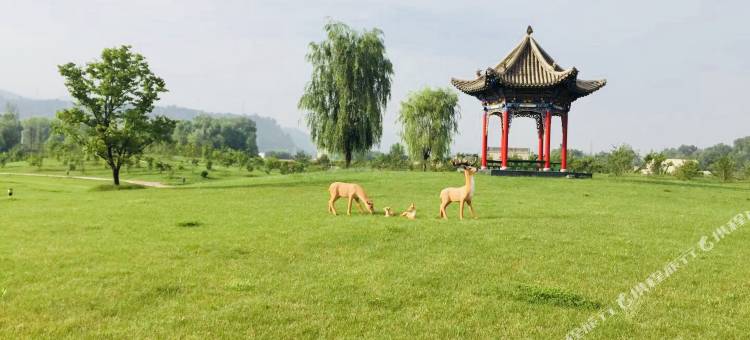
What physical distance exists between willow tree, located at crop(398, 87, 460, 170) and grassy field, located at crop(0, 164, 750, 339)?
32.9 m

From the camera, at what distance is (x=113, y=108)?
31797 millimetres

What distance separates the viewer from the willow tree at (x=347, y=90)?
3859 cm

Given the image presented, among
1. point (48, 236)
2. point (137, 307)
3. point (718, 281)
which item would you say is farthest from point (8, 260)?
point (718, 281)

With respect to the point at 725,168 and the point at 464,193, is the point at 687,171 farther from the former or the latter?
the point at 464,193

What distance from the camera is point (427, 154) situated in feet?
161

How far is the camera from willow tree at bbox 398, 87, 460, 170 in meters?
48.0

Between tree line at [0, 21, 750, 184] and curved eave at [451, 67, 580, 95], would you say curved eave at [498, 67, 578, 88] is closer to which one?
curved eave at [451, 67, 580, 95]

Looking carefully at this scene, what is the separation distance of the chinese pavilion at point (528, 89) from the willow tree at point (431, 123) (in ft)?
49.2

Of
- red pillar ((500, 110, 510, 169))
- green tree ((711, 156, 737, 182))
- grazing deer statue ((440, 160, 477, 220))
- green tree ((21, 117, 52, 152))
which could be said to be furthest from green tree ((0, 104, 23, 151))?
green tree ((711, 156, 737, 182))

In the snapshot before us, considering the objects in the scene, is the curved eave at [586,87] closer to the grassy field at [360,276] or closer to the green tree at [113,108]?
the grassy field at [360,276]

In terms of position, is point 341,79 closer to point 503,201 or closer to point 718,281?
point 503,201

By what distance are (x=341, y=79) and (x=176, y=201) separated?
2041 cm

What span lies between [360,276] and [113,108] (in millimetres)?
29463

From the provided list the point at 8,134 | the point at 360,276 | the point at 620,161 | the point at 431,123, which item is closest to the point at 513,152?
the point at 620,161
